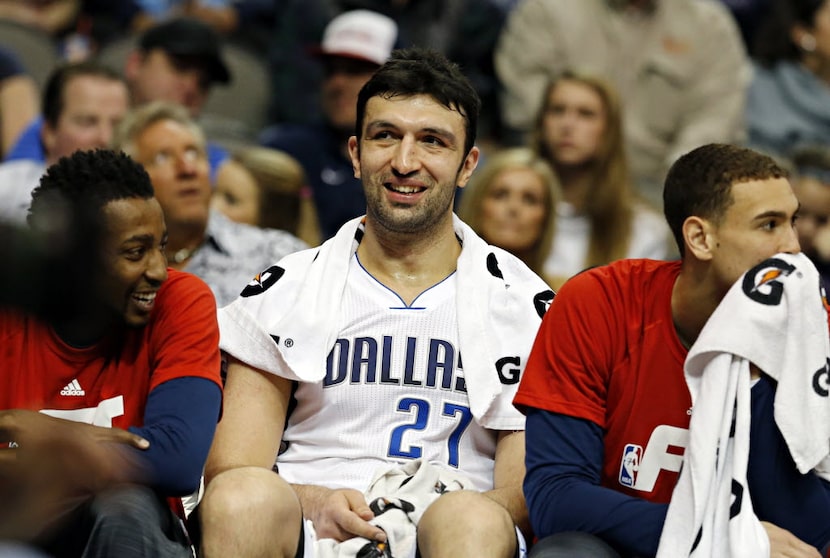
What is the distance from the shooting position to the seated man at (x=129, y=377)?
3.04 metres

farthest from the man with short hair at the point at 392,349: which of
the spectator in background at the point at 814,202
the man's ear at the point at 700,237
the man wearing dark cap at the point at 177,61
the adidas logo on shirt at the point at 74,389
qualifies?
the man wearing dark cap at the point at 177,61

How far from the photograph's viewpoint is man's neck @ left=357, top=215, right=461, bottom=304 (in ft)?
12.4

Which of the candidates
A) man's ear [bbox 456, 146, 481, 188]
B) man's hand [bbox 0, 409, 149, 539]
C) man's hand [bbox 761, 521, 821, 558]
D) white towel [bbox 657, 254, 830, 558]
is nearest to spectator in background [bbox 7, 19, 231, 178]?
man's ear [bbox 456, 146, 481, 188]

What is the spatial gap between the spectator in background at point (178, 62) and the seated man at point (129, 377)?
2847mm

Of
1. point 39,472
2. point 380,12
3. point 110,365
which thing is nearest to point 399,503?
point 110,365

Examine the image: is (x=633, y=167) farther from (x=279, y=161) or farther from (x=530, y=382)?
(x=530, y=382)

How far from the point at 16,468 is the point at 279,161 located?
3944mm

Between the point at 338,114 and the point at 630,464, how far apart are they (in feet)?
10.6

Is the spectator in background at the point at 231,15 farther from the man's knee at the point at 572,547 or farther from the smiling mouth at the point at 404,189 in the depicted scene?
the man's knee at the point at 572,547

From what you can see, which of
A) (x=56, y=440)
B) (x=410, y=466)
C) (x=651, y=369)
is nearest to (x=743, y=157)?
(x=651, y=369)

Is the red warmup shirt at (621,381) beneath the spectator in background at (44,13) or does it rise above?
beneath

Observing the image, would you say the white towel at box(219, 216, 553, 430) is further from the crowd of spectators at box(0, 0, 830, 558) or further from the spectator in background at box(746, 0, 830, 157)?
the spectator in background at box(746, 0, 830, 157)

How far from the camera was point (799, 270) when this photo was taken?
3225 mm

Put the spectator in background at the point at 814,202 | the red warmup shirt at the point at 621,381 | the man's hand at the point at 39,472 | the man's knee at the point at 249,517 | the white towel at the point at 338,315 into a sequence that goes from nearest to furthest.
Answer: the man's hand at the point at 39,472 < the man's knee at the point at 249,517 < the red warmup shirt at the point at 621,381 < the white towel at the point at 338,315 < the spectator in background at the point at 814,202
